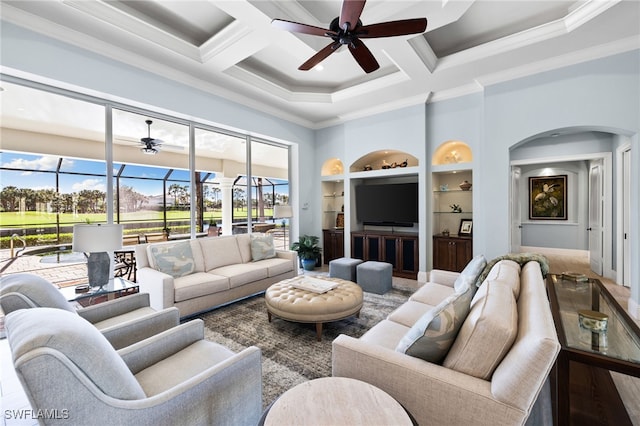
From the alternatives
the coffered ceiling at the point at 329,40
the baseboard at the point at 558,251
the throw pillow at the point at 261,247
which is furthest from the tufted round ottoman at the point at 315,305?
the baseboard at the point at 558,251

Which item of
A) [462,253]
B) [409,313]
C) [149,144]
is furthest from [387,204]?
[149,144]

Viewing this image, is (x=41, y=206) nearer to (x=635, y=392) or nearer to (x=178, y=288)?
(x=178, y=288)

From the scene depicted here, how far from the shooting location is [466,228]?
490 centimetres

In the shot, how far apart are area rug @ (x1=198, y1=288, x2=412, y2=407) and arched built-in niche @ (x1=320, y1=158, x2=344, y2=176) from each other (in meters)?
3.30

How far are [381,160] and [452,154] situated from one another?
154cm

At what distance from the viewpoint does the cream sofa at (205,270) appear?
10.4ft

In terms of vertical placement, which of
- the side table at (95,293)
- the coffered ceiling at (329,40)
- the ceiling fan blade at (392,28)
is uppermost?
the coffered ceiling at (329,40)

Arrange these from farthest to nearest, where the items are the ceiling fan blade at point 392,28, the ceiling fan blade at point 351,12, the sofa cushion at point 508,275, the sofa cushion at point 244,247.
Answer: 1. the sofa cushion at point 244,247
2. the ceiling fan blade at point 392,28
3. the ceiling fan blade at point 351,12
4. the sofa cushion at point 508,275

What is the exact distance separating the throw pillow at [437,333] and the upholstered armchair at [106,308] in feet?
5.40

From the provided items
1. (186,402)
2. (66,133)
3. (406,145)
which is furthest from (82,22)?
(406,145)

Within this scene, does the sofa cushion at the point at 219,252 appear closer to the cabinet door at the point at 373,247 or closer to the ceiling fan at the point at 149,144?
the ceiling fan at the point at 149,144

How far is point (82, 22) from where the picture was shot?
2822 mm

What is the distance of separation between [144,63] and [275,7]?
1997 millimetres

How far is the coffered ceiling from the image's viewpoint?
2719mm
